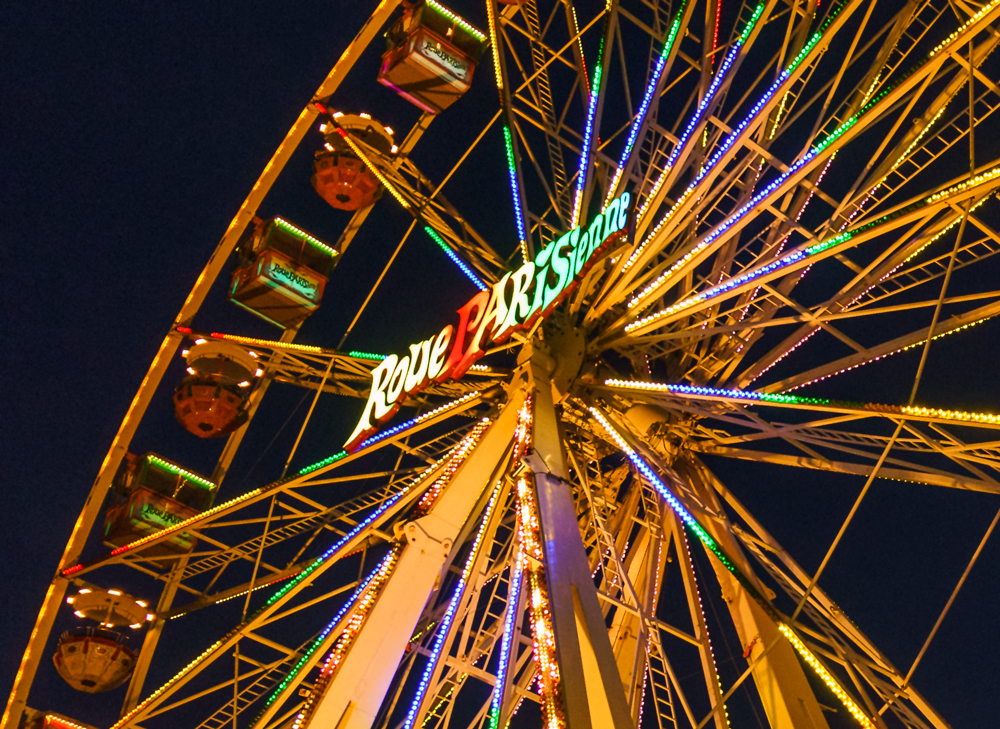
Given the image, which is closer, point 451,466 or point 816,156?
point 816,156

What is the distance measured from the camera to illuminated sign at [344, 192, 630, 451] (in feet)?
28.2

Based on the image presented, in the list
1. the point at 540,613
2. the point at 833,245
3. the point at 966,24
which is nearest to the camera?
the point at 540,613

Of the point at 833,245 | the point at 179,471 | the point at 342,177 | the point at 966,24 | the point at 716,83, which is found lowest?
the point at 179,471

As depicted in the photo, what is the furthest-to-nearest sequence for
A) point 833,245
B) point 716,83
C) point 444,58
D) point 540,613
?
point 444,58
point 716,83
point 833,245
point 540,613

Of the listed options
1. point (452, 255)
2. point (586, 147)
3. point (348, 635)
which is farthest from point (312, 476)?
point (586, 147)

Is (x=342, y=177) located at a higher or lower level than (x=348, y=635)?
higher

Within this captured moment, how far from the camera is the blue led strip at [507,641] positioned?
7.31 metres

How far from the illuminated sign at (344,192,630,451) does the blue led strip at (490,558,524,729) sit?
1.94 m

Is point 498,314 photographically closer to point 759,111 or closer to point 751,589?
point 759,111

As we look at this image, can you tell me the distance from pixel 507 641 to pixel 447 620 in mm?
907

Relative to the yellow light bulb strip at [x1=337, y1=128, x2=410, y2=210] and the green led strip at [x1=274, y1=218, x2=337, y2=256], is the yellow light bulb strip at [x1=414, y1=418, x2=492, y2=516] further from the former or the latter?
the green led strip at [x1=274, y1=218, x2=337, y2=256]

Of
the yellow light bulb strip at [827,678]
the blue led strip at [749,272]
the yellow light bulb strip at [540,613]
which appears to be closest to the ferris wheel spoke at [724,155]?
the blue led strip at [749,272]

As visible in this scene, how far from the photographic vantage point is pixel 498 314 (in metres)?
9.14

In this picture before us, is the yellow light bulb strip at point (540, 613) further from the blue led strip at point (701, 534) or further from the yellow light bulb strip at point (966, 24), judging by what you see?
the yellow light bulb strip at point (966, 24)
